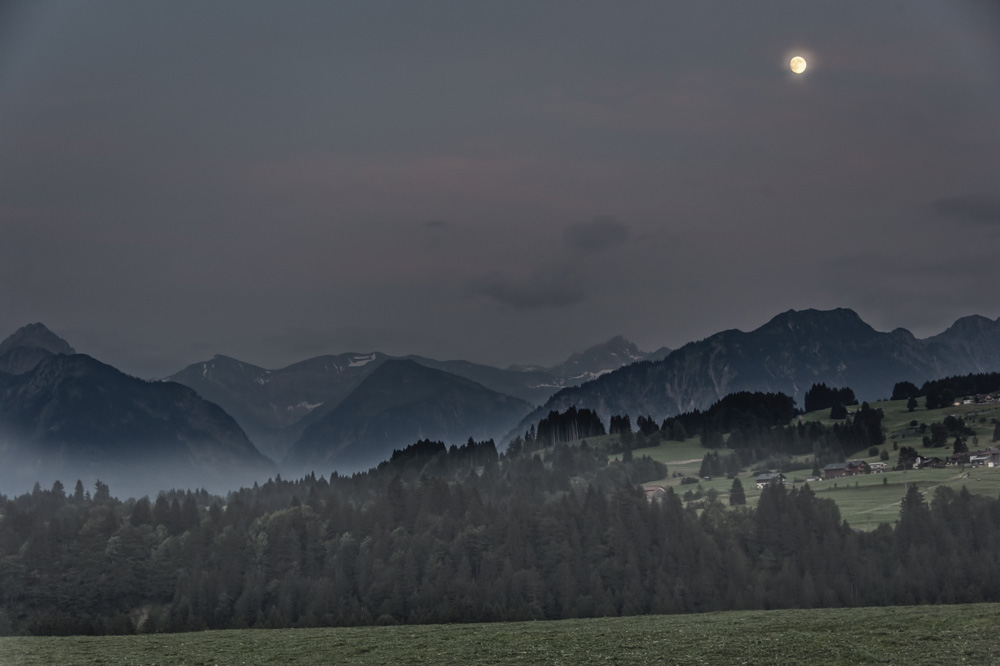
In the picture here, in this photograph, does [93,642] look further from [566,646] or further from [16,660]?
[566,646]

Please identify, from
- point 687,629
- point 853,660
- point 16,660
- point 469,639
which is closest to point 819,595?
point 687,629

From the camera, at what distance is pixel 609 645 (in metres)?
87.5

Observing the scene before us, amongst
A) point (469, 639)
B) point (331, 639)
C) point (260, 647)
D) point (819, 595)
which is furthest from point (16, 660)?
point (819, 595)

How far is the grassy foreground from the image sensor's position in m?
73.9

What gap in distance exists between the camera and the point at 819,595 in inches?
7849

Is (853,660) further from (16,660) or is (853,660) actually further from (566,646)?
(16,660)

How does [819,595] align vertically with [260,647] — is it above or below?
below

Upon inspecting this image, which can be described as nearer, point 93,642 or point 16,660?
point 16,660

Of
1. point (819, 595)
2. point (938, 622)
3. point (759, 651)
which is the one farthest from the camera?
point (819, 595)

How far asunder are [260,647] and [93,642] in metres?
24.5

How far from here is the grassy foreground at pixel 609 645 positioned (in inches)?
2911

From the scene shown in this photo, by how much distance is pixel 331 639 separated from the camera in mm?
105750

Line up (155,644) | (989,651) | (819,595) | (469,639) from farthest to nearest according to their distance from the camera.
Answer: (819,595) → (155,644) → (469,639) → (989,651)

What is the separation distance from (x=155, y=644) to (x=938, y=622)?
8340 centimetres
